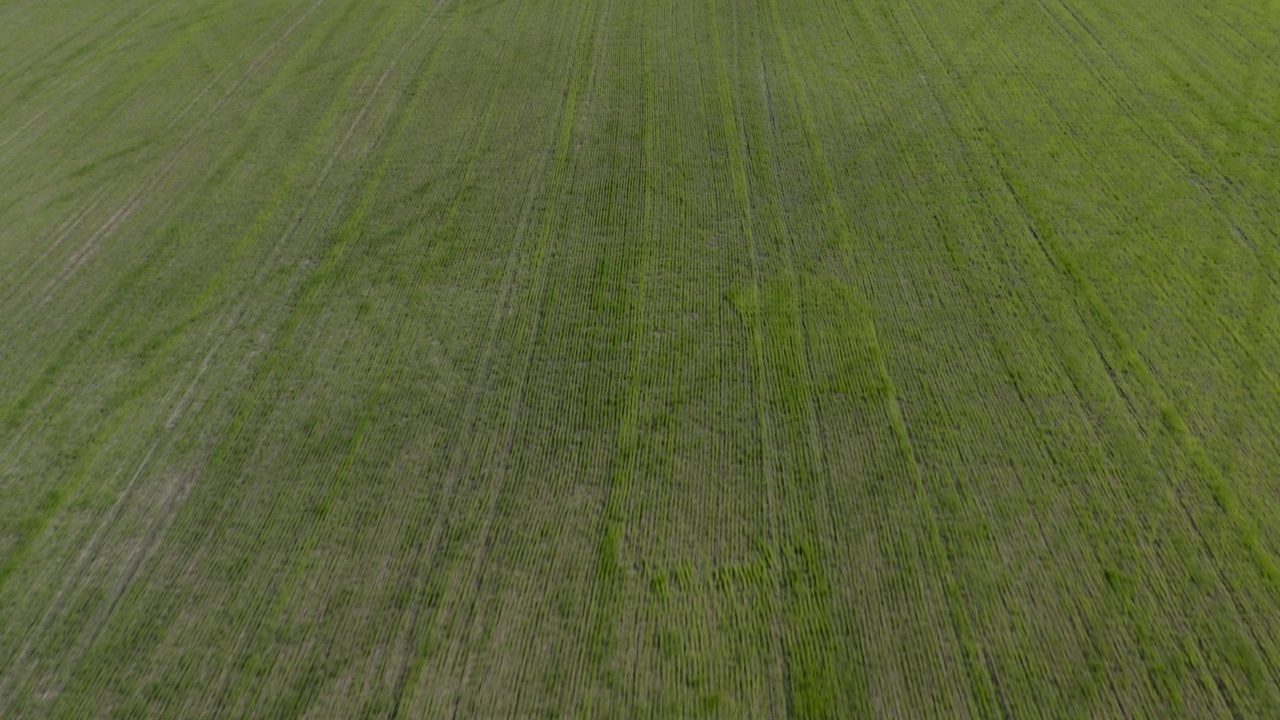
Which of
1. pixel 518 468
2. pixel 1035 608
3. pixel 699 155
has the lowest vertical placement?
pixel 1035 608

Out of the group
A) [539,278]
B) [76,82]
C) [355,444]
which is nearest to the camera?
[355,444]

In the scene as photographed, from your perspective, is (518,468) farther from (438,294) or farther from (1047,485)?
(1047,485)

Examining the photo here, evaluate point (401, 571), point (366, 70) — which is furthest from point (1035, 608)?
point (366, 70)

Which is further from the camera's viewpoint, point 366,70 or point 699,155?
point 366,70

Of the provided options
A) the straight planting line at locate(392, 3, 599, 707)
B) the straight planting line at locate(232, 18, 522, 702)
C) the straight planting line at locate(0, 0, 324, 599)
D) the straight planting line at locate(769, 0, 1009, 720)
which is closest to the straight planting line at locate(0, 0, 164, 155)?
the straight planting line at locate(0, 0, 324, 599)

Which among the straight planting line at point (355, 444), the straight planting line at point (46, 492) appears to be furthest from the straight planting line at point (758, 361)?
the straight planting line at point (46, 492)

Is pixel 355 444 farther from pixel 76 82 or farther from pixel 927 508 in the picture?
pixel 76 82

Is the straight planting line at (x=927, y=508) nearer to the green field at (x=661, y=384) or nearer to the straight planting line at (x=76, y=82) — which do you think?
the green field at (x=661, y=384)

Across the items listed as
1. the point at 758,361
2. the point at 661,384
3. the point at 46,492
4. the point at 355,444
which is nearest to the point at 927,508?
the point at 758,361
